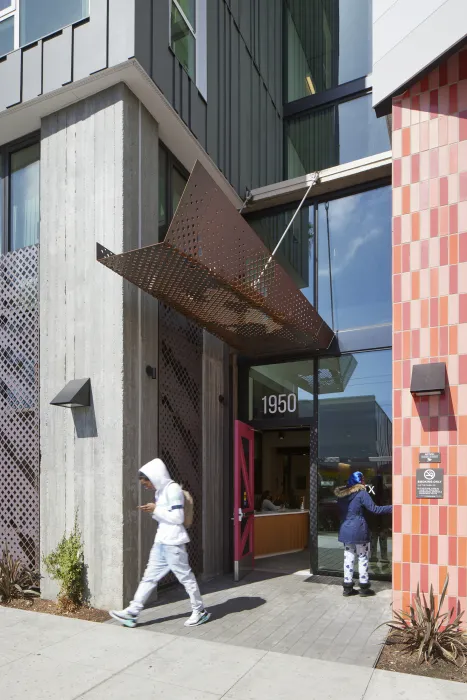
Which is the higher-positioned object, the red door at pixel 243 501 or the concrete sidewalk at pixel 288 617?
the red door at pixel 243 501

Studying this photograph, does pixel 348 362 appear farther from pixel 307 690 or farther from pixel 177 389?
pixel 307 690

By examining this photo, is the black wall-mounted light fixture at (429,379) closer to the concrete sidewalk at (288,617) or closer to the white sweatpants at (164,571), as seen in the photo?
the concrete sidewalk at (288,617)

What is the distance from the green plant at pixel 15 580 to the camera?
727 cm

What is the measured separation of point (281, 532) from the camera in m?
11.1

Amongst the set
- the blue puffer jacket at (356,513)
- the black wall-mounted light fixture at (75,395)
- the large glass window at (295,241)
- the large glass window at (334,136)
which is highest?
the large glass window at (334,136)

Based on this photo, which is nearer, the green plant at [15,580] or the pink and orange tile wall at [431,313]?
the pink and orange tile wall at [431,313]

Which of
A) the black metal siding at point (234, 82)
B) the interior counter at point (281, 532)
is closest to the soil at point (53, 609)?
the interior counter at point (281, 532)

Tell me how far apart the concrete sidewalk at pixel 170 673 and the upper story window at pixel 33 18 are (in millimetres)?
7574

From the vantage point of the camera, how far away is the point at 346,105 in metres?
11.1

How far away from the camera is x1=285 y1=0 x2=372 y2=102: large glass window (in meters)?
11.4

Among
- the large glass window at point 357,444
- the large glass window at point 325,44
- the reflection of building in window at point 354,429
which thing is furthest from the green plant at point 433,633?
the large glass window at point 325,44

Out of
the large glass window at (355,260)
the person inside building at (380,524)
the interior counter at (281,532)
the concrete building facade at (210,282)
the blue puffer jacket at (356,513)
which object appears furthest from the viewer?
the interior counter at (281,532)

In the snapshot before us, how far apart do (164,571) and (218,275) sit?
3308 millimetres

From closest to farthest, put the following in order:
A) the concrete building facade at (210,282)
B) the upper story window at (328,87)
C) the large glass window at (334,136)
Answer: the concrete building facade at (210,282)
the large glass window at (334,136)
the upper story window at (328,87)
